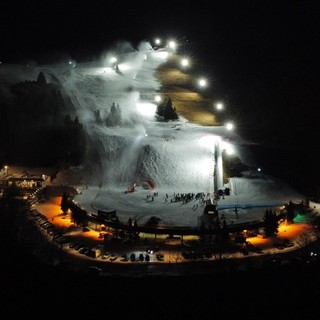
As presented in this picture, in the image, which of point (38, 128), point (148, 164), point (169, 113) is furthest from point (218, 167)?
point (38, 128)

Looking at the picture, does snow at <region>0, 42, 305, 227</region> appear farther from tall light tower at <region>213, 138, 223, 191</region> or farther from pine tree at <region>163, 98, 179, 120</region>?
pine tree at <region>163, 98, 179, 120</region>

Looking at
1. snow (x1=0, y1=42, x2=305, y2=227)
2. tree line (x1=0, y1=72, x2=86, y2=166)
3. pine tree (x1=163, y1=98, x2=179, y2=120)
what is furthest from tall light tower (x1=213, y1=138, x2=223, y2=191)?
tree line (x1=0, y1=72, x2=86, y2=166)

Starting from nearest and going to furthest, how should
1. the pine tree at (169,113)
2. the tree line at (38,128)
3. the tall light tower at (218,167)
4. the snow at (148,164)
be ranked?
the snow at (148,164)
the tall light tower at (218,167)
the tree line at (38,128)
the pine tree at (169,113)

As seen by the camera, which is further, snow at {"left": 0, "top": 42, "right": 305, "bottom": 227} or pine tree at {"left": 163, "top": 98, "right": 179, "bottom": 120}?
pine tree at {"left": 163, "top": 98, "right": 179, "bottom": 120}

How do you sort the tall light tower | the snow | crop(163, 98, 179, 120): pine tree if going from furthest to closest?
crop(163, 98, 179, 120): pine tree, the tall light tower, the snow

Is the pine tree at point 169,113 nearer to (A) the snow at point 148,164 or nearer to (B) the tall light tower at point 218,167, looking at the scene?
(A) the snow at point 148,164

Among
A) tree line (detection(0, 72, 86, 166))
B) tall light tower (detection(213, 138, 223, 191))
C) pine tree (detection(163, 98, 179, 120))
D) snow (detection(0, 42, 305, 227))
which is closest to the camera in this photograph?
snow (detection(0, 42, 305, 227))

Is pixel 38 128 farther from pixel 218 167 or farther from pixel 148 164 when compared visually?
pixel 218 167

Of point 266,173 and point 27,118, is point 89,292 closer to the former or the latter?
point 266,173

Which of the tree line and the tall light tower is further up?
the tree line

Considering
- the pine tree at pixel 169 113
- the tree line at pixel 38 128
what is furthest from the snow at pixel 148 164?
the tree line at pixel 38 128
